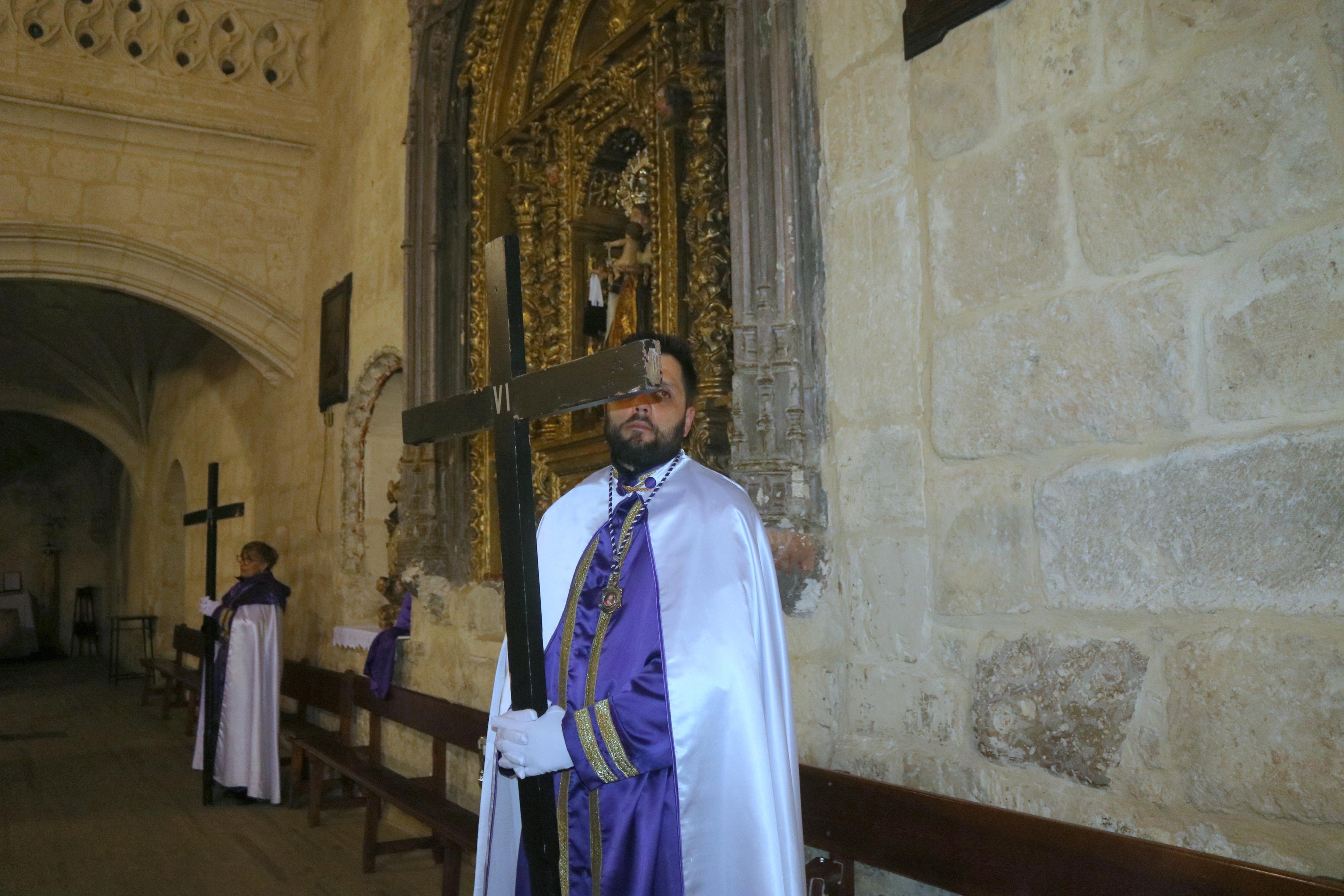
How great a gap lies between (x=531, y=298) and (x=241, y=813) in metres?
3.31

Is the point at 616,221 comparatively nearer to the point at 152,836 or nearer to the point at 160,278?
the point at 152,836

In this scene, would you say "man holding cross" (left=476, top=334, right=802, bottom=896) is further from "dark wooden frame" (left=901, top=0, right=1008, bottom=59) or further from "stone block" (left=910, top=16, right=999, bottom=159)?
"dark wooden frame" (left=901, top=0, right=1008, bottom=59)

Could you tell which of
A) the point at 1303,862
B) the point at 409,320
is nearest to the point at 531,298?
the point at 409,320

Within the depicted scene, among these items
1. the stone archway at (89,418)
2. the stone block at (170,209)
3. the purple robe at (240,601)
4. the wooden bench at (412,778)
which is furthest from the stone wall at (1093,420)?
the stone archway at (89,418)

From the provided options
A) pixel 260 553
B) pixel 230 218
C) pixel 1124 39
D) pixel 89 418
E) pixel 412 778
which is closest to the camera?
pixel 1124 39

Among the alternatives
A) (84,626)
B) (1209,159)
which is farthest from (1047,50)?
(84,626)

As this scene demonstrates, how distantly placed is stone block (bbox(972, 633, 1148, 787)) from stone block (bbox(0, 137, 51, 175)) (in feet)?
23.2

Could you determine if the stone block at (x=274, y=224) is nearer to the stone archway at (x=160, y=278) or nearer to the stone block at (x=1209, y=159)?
the stone archway at (x=160, y=278)

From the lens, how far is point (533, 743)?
1.95 metres

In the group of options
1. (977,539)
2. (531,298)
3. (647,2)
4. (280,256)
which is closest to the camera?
(977,539)

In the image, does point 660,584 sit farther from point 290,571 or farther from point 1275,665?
point 290,571

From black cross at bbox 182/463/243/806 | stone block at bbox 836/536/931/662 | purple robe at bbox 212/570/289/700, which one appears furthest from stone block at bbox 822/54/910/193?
purple robe at bbox 212/570/289/700

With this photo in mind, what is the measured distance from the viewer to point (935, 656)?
257 centimetres

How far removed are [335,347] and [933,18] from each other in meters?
5.23
